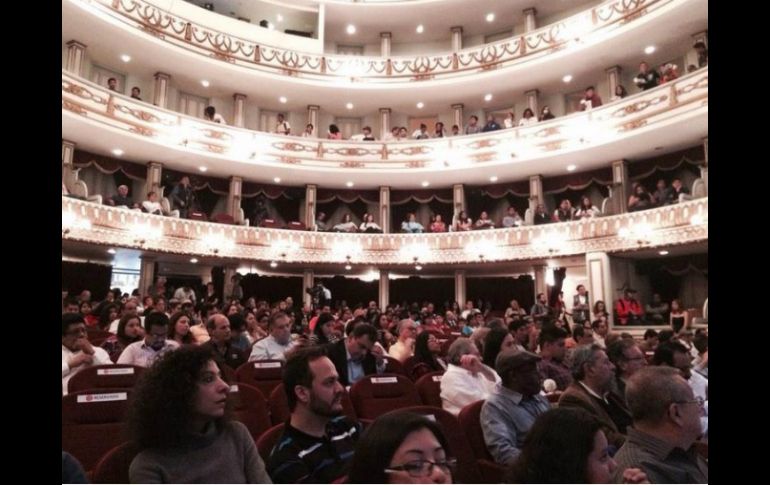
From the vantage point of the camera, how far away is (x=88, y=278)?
46.7 ft

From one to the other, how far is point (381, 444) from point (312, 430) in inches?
34.5

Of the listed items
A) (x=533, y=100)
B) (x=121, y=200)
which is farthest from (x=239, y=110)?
(x=533, y=100)

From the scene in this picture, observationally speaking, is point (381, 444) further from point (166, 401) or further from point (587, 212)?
point (587, 212)

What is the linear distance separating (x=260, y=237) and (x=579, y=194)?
9688 millimetres

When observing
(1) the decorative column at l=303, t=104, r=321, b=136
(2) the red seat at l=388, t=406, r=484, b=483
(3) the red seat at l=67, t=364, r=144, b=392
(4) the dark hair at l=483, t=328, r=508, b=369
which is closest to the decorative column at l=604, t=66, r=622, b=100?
(1) the decorative column at l=303, t=104, r=321, b=136

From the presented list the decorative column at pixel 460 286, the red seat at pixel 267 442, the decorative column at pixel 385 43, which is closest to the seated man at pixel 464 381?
the red seat at pixel 267 442

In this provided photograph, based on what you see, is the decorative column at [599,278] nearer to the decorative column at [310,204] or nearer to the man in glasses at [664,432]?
the decorative column at [310,204]

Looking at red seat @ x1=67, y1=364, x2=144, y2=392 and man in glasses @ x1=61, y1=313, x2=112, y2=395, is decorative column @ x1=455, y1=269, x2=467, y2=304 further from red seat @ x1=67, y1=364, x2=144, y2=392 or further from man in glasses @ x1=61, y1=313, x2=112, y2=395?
red seat @ x1=67, y1=364, x2=144, y2=392

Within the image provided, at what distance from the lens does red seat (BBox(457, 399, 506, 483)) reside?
2609 mm
